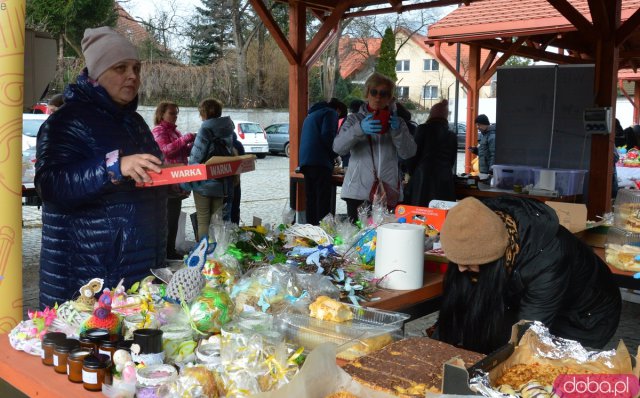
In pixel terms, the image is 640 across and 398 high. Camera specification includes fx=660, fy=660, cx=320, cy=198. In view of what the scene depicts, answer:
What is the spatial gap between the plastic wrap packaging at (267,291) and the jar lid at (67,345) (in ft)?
1.66

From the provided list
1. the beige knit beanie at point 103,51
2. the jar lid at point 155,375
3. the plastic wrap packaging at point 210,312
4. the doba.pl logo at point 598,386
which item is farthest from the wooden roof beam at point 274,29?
the doba.pl logo at point 598,386

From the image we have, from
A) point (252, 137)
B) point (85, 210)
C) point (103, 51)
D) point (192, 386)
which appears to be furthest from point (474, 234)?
point (252, 137)

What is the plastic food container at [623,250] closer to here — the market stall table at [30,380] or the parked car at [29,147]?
the market stall table at [30,380]

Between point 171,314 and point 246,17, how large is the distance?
30747 millimetres

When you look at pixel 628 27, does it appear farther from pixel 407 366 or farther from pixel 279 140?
pixel 279 140

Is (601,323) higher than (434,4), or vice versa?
(434,4)

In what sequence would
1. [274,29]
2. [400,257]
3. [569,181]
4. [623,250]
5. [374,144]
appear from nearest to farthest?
1. [400,257]
2. [623,250]
3. [374,144]
4. [569,181]
5. [274,29]

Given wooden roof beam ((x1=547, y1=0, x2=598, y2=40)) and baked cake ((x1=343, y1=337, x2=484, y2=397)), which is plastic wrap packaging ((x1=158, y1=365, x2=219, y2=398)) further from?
wooden roof beam ((x1=547, y1=0, x2=598, y2=40))

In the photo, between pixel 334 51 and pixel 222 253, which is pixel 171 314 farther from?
pixel 334 51

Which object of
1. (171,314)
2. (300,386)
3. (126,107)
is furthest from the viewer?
(126,107)

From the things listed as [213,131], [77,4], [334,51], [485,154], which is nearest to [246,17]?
[334,51]

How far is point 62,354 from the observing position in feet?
5.77

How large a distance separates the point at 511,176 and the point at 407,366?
6.89 metres

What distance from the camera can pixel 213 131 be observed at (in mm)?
7180
